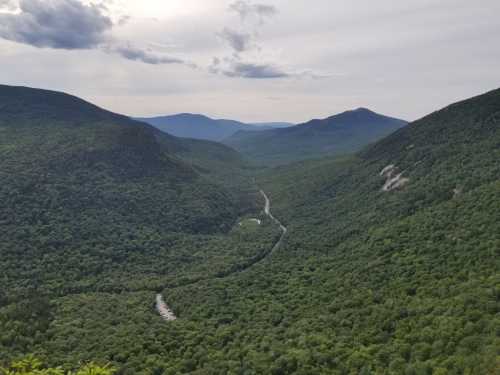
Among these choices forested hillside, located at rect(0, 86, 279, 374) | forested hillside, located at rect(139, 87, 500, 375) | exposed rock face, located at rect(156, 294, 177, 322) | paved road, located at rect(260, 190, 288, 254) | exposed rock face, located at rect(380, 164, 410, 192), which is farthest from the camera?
exposed rock face, located at rect(380, 164, 410, 192)

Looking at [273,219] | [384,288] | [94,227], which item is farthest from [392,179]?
[94,227]

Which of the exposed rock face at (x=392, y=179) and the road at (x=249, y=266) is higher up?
the exposed rock face at (x=392, y=179)

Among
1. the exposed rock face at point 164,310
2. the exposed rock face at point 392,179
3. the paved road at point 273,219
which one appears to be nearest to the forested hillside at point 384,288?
the exposed rock face at point 392,179

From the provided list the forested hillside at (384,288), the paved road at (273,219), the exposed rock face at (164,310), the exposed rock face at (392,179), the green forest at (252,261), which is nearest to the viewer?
the forested hillside at (384,288)

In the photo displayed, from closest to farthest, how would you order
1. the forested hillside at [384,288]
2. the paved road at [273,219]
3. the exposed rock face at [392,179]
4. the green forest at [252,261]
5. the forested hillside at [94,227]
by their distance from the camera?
the forested hillside at [384,288] → the green forest at [252,261] → the forested hillside at [94,227] → the paved road at [273,219] → the exposed rock face at [392,179]

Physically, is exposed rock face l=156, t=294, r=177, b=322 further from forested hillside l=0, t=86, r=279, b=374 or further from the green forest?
forested hillside l=0, t=86, r=279, b=374

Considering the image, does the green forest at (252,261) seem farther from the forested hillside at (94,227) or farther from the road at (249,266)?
the road at (249,266)

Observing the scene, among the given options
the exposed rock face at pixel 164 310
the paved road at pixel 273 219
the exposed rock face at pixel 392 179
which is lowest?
the exposed rock face at pixel 164 310

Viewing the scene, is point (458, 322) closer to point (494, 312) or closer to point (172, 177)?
point (494, 312)

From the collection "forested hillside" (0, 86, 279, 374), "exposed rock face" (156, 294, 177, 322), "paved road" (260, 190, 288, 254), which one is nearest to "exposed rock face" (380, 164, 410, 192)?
"paved road" (260, 190, 288, 254)

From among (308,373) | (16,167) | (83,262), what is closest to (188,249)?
(83,262)
